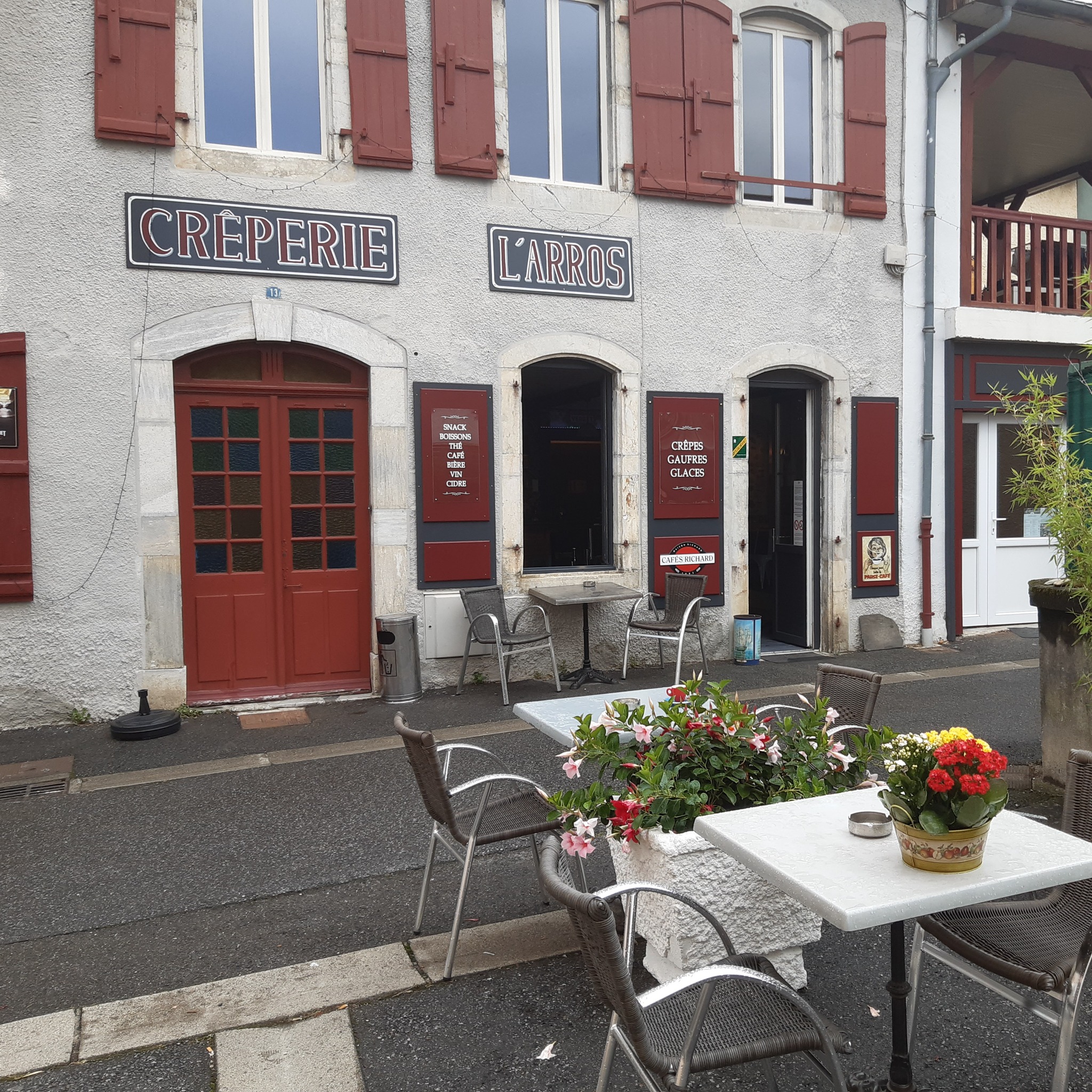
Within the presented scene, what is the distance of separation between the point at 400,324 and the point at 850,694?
4.85 m

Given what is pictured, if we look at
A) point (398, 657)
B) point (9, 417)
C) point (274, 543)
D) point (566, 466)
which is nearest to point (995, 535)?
point (566, 466)

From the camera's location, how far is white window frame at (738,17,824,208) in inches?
339

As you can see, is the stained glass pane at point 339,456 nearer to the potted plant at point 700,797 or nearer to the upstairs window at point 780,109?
the upstairs window at point 780,109

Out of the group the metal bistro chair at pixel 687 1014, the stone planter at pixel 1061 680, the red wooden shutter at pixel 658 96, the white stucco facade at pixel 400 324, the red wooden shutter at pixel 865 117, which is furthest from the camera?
the red wooden shutter at pixel 865 117

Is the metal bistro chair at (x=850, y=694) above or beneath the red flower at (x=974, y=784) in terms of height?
beneath

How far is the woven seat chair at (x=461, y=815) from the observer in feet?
10.3

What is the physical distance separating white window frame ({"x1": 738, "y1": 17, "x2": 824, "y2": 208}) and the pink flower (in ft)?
23.9

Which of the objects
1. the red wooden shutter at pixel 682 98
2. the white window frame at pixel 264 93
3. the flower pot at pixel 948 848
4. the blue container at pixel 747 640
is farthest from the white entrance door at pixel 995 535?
the flower pot at pixel 948 848

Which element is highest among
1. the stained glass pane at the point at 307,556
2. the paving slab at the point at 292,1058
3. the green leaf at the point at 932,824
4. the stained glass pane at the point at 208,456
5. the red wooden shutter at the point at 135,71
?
the red wooden shutter at the point at 135,71

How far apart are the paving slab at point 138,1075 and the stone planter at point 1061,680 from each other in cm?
409

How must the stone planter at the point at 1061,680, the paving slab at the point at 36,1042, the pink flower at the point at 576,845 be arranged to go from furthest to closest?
1. the stone planter at the point at 1061,680
2. the paving slab at the point at 36,1042
3. the pink flower at the point at 576,845

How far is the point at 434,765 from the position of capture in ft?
10.1

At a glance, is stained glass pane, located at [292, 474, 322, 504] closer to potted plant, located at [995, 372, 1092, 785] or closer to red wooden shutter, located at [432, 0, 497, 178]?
red wooden shutter, located at [432, 0, 497, 178]

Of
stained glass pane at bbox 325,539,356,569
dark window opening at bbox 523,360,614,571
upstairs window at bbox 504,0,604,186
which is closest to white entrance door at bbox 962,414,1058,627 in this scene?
dark window opening at bbox 523,360,614,571
